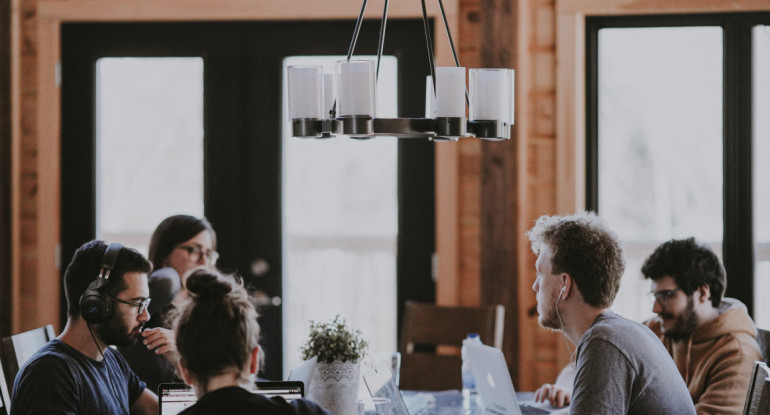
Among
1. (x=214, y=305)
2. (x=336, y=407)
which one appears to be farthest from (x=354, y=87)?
(x=336, y=407)

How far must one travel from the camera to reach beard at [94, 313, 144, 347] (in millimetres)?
2146

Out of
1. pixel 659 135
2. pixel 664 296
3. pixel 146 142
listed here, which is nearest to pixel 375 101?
pixel 664 296

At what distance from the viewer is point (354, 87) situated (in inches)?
82.4

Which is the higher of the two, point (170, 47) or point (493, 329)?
point (170, 47)

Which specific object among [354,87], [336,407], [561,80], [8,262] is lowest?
[336,407]

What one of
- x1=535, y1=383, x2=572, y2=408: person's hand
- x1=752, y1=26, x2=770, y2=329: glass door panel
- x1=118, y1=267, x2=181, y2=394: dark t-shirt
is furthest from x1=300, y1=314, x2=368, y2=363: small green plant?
x1=752, y1=26, x2=770, y2=329: glass door panel

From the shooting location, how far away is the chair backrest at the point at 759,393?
1924 millimetres

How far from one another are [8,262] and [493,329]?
2.28 m

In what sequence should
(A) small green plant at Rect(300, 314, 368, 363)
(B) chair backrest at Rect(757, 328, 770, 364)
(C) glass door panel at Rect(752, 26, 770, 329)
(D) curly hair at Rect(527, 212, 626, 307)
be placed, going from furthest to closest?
1. (C) glass door panel at Rect(752, 26, 770, 329)
2. (B) chair backrest at Rect(757, 328, 770, 364)
3. (A) small green plant at Rect(300, 314, 368, 363)
4. (D) curly hair at Rect(527, 212, 626, 307)

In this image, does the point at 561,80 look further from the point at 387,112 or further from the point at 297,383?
the point at 297,383

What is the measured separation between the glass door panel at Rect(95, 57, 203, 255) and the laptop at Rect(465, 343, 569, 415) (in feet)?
6.18

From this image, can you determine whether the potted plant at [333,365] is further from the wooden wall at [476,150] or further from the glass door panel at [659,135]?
the glass door panel at [659,135]

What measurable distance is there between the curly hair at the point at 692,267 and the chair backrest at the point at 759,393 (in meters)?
0.67

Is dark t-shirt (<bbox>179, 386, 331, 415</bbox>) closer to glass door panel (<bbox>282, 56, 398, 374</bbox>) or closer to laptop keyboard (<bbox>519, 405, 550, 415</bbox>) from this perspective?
laptop keyboard (<bbox>519, 405, 550, 415</bbox>)
